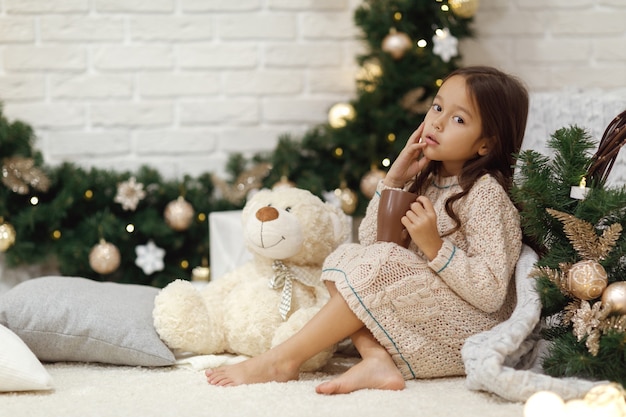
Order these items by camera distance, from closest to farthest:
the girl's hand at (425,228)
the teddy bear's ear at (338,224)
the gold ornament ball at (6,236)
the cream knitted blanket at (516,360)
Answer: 1. the cream knitted blanket at (516,360)
2. the girl's hand at (425,228)
3. the teddy bear's ear at (338,224)
4. the gold ornament ball at (6,236)

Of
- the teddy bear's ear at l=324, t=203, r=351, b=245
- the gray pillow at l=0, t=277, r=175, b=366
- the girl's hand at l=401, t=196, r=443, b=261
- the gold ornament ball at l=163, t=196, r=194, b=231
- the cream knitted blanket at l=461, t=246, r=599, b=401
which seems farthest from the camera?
the gold ornament ball at l=163, t=196, r=194, b=231

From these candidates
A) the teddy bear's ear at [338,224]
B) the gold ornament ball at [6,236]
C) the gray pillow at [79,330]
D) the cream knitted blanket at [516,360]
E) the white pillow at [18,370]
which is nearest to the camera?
the cream knitted blanket at [516,360]

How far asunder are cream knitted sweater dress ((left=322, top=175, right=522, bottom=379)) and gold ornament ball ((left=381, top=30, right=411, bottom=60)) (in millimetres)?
879

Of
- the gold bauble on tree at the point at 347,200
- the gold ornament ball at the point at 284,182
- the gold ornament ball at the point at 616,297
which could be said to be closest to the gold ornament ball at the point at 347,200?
the gold bauble on tree at the point at 347,200

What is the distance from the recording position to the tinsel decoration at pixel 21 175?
2.46m

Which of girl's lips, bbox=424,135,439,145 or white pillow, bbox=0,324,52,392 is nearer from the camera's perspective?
white pillow, bbox=0,324,52,392

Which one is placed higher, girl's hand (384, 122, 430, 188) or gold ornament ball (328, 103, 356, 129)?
gold ornament ball (328, 103, 356, 129)

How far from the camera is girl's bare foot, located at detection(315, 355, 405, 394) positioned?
1.56 m

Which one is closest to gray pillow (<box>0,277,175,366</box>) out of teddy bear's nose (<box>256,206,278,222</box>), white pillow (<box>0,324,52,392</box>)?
white pillow (<box>0,324,52,392</box>)

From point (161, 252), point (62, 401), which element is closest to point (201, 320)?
point (62, 401)

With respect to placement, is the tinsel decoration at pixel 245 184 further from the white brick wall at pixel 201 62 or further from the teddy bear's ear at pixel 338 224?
the teddy bear's ear at pixel 338 224

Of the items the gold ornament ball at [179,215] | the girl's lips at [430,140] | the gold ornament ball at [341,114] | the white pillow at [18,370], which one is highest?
the gold ornament ball at [341,114]

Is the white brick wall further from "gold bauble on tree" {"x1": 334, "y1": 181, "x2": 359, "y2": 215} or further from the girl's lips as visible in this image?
the girl's lips

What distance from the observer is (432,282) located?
5.44 ft
